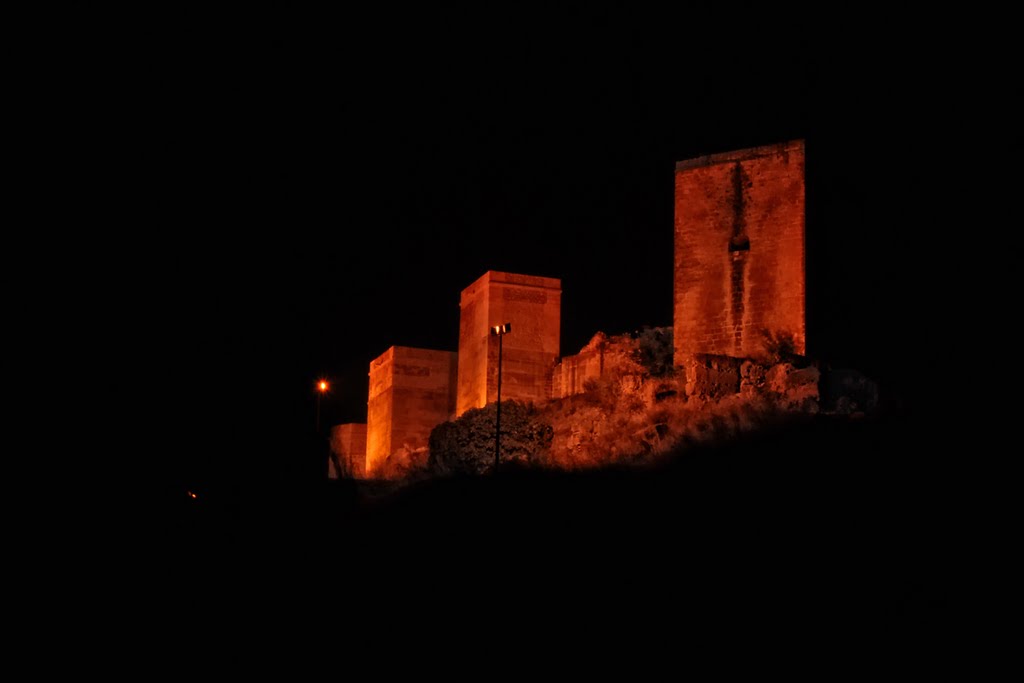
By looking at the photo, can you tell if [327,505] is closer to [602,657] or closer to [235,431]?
[235,431]

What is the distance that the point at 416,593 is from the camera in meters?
18.4

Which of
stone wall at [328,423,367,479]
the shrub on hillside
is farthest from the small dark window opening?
stone wall at [328,423,367,479]

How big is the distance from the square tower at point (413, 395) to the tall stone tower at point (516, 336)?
3.57 m

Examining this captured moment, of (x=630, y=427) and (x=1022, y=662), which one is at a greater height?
(x=630, y=427)

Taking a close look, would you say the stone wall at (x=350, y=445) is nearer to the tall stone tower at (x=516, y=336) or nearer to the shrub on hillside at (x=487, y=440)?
the tall stone tower at (x=516, y=336)

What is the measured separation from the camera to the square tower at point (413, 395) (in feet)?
119

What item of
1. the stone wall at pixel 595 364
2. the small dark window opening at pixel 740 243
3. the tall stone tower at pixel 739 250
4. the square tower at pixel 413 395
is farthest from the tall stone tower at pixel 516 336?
the small dark window opening at pixel 740 243

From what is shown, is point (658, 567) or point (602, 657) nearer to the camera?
point (602, 657)

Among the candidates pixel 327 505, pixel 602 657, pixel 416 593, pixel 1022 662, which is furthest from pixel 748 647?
pixel 327 505

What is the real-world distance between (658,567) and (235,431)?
6.09 metres

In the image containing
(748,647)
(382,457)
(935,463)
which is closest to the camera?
(748,647)

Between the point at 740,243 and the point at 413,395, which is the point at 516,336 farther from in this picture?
the point at 740,243

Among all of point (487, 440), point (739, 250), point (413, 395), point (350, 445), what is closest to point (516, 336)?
point (487, 440)

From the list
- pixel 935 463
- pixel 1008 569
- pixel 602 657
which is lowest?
pixel 602 657
